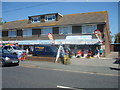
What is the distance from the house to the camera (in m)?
23.4

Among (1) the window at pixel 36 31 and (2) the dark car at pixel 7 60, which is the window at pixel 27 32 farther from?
(2) the dark car at pixel 7 60

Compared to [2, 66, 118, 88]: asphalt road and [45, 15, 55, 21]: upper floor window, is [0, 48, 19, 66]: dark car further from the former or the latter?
[45, 15, 55, 21]: upper floor window

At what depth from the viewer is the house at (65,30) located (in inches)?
921

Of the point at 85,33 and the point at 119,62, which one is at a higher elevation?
the point at 85,33

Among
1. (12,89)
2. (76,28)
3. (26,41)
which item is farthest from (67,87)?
(26,41)

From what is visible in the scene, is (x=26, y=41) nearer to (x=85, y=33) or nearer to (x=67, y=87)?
(x=85, y=33)

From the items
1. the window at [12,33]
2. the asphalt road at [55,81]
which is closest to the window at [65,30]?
the window at [12,33]

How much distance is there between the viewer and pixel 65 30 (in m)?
26.2

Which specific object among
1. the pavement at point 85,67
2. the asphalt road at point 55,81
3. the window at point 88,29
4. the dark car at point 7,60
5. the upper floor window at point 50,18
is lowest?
the pavement at point 85,67

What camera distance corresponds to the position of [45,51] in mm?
17078

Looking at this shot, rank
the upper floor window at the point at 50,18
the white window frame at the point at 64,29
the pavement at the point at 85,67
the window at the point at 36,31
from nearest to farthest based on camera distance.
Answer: the pavement at the point at 85,67 < the white window frame at the point at 64,29 < the window at the point at 36,31 < the upper floor window at the point at 50,18

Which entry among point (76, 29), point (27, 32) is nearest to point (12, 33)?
point (27, 32)

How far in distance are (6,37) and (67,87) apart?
30.7 metres

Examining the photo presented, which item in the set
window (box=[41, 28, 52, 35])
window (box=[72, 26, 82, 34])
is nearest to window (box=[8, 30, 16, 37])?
window (box=[41, 28, 52, 35])
